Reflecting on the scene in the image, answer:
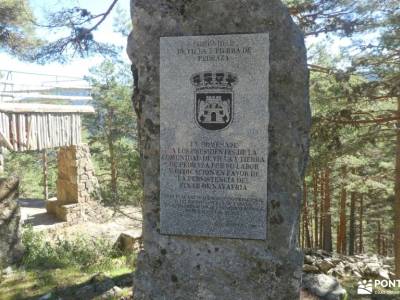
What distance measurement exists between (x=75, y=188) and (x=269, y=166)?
10.7 meters

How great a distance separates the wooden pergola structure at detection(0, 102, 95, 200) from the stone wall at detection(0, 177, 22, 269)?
387 cm

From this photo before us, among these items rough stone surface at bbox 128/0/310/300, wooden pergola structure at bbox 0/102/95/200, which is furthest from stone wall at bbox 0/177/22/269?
wooden pergola structure at bbox 0/102/95/200

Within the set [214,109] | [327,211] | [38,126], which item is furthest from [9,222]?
[327,211]

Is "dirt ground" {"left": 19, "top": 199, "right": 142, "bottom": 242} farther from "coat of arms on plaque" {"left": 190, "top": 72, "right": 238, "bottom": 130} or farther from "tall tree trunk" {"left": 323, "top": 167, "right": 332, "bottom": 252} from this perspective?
"coat of arms on plaque" {"left": 190, "top": 72, "right": 238, "bottom": 130}

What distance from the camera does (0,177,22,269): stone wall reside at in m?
6.18

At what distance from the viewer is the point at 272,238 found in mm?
3461

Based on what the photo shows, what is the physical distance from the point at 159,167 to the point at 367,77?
24.2ft

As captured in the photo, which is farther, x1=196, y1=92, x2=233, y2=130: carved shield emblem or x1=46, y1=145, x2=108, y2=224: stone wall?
x1=46, y1=145, x2=108, y2=224: stone wall

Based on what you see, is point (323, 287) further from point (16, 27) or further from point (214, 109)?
point (16, 27)

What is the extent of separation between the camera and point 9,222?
20.6 ft

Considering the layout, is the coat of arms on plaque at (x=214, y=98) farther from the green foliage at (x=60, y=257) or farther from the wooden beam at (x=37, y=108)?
the wooden beam at (x=37, y=108)

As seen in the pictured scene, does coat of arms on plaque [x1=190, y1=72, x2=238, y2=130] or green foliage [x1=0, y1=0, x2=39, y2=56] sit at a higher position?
green foliage [x1=0, y1=0, x2=39, y2=56]

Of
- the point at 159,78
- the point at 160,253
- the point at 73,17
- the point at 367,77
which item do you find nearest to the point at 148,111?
the point at 159,78

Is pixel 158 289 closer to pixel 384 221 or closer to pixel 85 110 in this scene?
pixel 85 110
